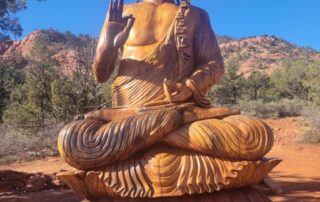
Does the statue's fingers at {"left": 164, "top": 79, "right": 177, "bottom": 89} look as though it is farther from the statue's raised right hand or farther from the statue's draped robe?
the statue's raised right hand

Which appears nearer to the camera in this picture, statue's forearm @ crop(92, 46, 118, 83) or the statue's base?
the statue's base

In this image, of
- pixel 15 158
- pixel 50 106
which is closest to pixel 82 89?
pixel 50 106

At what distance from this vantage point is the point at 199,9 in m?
4.51

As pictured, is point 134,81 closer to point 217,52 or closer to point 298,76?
point 217,52

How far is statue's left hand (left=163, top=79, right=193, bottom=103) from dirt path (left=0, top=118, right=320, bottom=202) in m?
2.99

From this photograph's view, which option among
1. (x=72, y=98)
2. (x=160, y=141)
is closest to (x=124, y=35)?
(x=160, y=141)

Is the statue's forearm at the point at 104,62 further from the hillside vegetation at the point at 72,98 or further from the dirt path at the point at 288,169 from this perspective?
the hillside vegetation at the point at 72,98

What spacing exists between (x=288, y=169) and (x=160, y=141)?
19.8 ft

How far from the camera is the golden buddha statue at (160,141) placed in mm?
3449

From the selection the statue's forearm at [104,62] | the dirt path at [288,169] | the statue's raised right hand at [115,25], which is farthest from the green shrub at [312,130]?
the statue's raised right hand at [115,25]

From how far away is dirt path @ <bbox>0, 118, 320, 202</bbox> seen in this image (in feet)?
21.7

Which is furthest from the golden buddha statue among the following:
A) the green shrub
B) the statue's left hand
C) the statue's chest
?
the green shrub

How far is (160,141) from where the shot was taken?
3646 millimetres

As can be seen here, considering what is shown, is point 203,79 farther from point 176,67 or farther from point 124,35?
point 124,35
